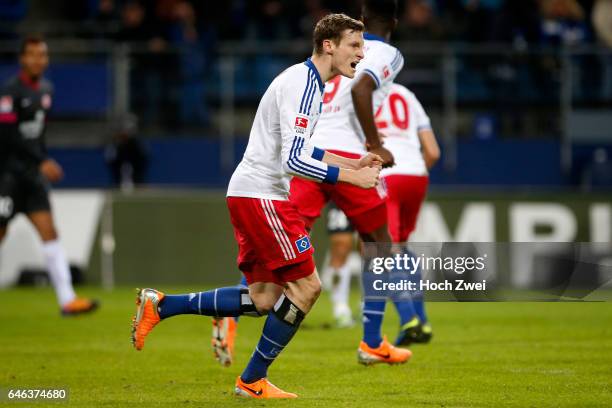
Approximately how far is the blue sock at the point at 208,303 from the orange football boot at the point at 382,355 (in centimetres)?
158

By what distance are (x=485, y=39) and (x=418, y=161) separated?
9.64m

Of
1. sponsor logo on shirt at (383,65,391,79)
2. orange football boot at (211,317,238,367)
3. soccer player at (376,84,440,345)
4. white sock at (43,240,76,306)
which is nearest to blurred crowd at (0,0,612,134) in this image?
white sock at (43,240,76,306)

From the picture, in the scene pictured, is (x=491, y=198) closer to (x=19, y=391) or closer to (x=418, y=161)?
(x=418, y=161)

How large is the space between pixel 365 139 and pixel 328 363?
1712 millimetres

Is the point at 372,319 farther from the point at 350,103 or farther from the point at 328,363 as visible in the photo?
the point at 350,103

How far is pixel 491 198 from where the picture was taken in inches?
647

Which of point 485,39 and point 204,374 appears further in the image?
point 485,39

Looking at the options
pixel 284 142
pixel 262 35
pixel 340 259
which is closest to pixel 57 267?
pixel 340 259

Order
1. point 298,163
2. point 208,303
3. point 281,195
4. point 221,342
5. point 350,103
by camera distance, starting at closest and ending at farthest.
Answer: point 298,163, point 281,195, point 208,303, point 221,342, point 350,103

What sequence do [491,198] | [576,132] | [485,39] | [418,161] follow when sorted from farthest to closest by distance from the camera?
[485,39]
[576,132]
[491,198]
[418,161]

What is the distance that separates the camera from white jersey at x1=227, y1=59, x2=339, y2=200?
673 cm

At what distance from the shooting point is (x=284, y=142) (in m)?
6.74

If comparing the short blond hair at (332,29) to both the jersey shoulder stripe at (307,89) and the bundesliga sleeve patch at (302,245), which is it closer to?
the jersey shoulder stripe at (307,89)

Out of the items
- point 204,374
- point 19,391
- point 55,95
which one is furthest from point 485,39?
point 19,391
